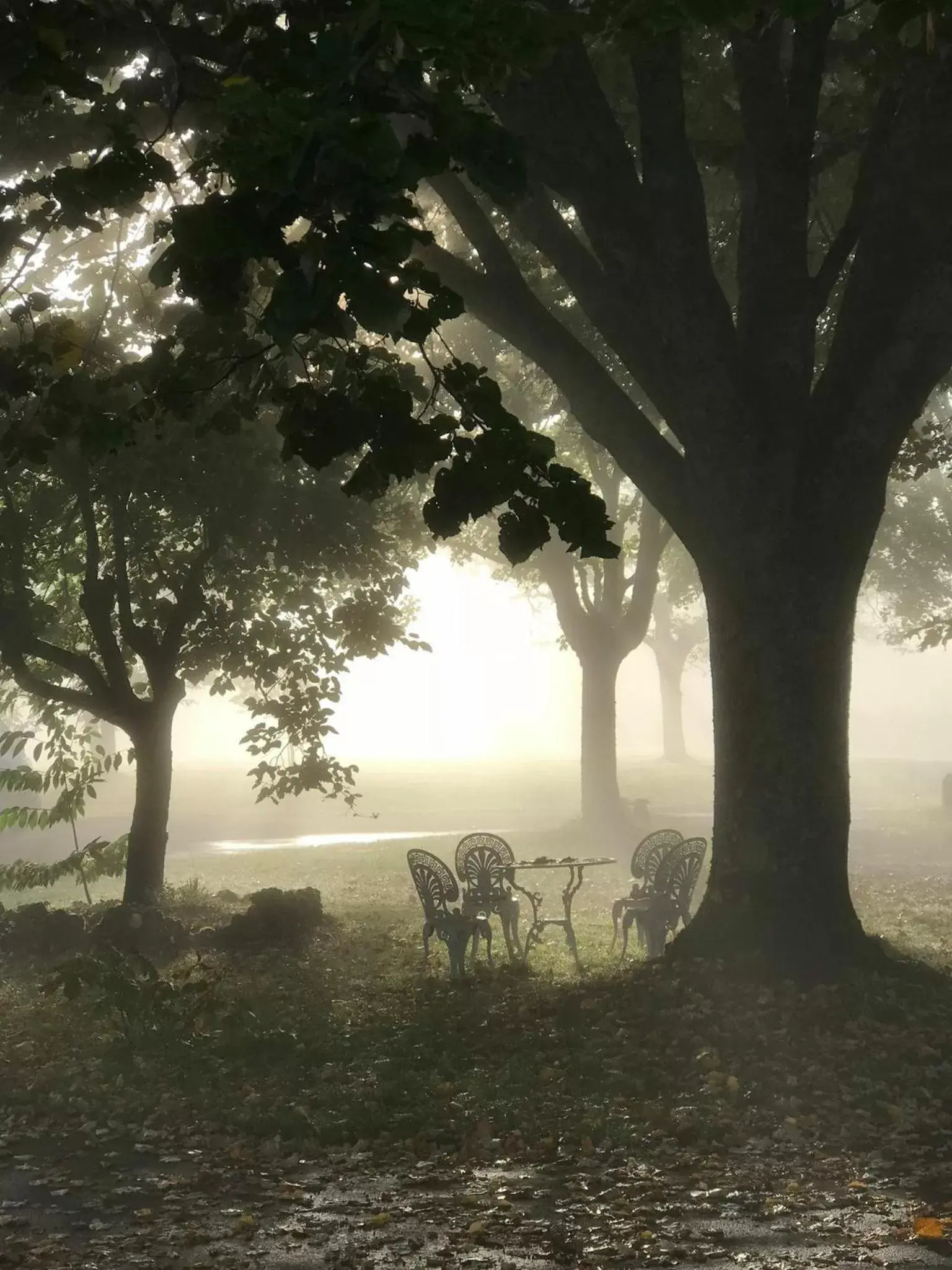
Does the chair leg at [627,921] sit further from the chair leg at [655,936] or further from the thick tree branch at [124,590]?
the thick tree branch at [124,590]

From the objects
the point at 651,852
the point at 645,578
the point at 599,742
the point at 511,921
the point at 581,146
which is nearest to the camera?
the point at 581,146

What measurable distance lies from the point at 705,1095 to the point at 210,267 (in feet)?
18.2

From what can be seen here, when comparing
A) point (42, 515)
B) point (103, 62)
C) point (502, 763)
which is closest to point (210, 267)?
point (103, 62)

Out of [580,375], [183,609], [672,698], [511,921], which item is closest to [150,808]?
[183,609]

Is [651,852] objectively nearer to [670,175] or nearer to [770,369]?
[770,369]

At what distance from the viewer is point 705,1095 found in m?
7.42

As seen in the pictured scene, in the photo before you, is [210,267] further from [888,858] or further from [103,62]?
[888,858]

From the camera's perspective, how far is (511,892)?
12359mm

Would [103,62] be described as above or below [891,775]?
above

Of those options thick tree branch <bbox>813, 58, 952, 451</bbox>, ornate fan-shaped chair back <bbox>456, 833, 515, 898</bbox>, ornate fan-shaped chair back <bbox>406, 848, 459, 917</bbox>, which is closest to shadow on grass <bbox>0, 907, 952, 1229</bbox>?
ornate fan-shaped chair back <bbox>406, 848, 459, 917</bbox>

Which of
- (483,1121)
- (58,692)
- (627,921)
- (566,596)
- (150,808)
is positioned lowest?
(483,1121)

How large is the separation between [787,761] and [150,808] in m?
8.83

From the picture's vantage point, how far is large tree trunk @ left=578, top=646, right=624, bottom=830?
983 inches

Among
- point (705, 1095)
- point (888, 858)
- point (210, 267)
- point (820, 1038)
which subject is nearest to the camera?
point (210, 267)
